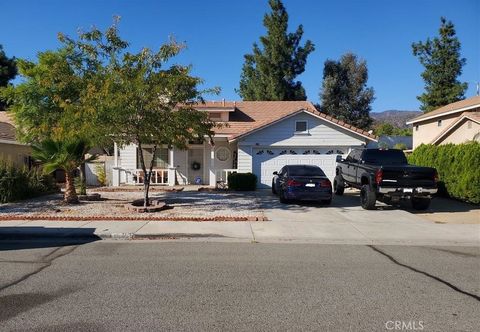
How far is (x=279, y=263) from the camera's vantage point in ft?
25.0

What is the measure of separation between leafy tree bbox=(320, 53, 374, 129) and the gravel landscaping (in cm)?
2326

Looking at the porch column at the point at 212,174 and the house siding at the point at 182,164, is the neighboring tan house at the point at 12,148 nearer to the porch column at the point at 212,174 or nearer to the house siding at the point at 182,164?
the house siding at the point at 182,164

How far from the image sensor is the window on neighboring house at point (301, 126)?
878 inches

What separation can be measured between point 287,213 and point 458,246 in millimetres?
5280

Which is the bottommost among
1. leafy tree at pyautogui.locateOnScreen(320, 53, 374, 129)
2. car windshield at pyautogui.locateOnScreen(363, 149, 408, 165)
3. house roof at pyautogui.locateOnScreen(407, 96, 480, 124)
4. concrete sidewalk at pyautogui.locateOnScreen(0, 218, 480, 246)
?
concrete sidewalk at pyautogui.locateOnScreen(0, 218, 480, 246)

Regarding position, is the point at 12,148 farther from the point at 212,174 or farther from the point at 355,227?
the point at 355,227

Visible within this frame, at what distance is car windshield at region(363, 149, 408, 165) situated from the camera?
635 inches

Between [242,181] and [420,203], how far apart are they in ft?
27.1

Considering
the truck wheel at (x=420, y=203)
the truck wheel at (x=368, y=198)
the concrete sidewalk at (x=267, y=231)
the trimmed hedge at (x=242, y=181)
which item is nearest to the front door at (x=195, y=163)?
the trimmed hedge at (x=242, y=181)

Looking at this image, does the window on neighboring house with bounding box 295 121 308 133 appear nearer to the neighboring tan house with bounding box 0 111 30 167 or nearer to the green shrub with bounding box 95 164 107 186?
the green shrub with bounding box 95 164 107 186

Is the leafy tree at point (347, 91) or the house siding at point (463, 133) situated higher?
the leafy tree at point (347, 91)

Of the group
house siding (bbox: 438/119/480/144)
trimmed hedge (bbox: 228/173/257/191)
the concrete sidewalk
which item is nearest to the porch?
trimmed hedge (bbox: 228/173/257/191)

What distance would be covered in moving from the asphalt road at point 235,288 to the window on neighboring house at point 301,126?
541 inches

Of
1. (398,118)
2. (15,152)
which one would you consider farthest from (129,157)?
(398,118)
